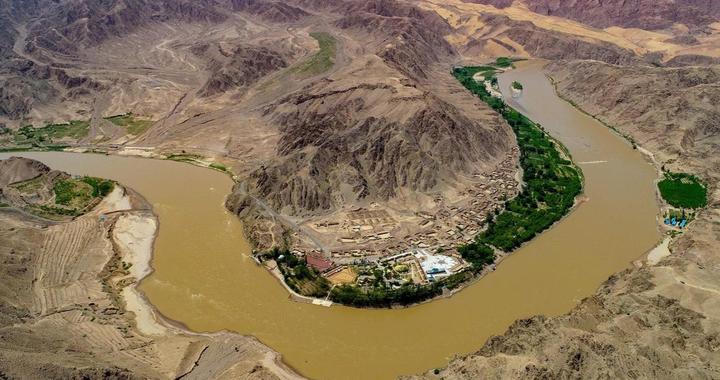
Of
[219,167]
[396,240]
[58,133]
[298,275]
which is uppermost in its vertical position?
[396,240]

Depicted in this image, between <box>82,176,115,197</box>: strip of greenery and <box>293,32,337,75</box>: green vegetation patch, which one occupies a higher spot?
<box>293,32,337,75</box>: green vegetation patch

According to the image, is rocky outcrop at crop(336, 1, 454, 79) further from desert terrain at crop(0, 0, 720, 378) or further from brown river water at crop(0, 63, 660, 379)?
brown river water at crop(0, 63, 660, 379)

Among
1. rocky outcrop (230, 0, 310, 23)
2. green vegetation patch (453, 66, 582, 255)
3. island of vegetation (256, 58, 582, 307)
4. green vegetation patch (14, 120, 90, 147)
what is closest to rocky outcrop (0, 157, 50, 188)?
green vegetation patch (14, 120, 90, 147)

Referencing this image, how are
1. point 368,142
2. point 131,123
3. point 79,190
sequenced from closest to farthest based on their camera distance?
point 79,190, point 368,142, point 131,123

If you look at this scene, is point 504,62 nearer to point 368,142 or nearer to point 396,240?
point 368,142

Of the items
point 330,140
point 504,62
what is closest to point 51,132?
point 330,140

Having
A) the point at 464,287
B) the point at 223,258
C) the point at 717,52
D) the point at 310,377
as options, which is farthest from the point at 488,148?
the point at 717,52

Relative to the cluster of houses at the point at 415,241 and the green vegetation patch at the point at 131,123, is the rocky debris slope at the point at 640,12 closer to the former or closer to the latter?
the cluster of houses at the point at 415,241
